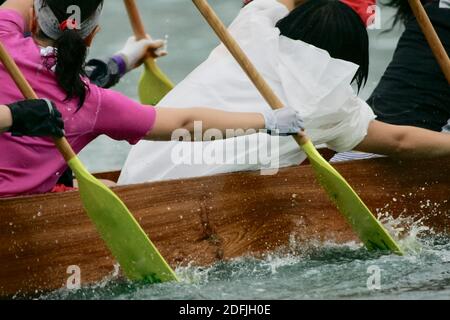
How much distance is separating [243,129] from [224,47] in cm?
62

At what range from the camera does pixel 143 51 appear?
18.0ft

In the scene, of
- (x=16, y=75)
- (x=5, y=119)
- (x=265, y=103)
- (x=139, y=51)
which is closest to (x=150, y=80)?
(x=139, y=51)

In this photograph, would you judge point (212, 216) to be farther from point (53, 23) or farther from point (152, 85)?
point (152, 85)

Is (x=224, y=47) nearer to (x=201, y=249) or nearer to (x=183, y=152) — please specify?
(x=183, y=152)

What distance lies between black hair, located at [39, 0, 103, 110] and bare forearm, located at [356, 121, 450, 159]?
1.03 metres

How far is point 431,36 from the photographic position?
468cm

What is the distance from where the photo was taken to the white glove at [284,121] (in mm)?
4066

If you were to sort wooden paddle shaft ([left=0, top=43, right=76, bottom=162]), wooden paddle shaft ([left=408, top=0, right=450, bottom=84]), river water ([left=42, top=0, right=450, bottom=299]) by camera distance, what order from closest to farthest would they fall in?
wooden paddle shaft ([left=0, top=43, right=76, bottom=162]) < river water ([left=42, top=0, right=450, bottom=299]) < wooden paddle shaft ([left=408, top=0, right=450, bottom=84])

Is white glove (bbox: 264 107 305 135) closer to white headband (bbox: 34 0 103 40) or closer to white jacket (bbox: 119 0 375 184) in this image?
white jacket (bbox: 119 0 375 184)

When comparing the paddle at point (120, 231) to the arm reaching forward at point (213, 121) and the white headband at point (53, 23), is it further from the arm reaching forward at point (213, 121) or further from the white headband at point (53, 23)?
the white headband at point (53, 23)

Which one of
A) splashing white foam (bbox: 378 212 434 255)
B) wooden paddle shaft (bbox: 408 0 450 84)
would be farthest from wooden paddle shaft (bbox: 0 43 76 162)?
wooden paddle shaft (bbox: 408 0 450 84)

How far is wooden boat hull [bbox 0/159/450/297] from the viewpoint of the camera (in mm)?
3795

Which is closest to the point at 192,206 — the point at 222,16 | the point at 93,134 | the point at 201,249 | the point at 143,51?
the point at 201,249

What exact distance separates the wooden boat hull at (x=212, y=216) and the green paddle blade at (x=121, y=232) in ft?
0.23
